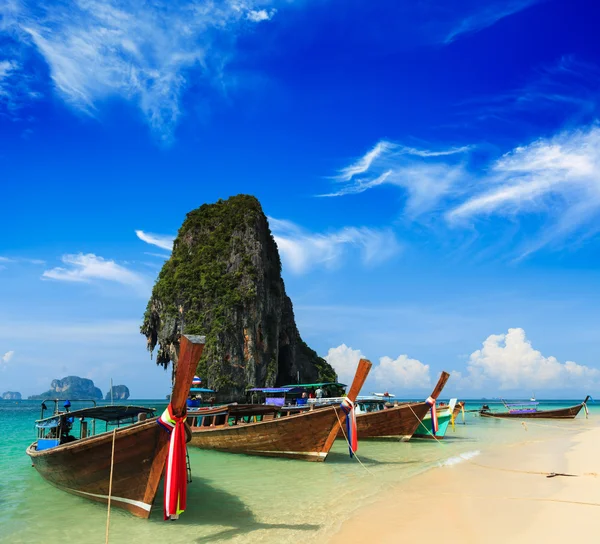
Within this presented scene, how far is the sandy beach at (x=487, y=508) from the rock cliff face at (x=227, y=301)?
33.2 meters

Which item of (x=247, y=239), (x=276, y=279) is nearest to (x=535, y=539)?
(x=247, y=239)

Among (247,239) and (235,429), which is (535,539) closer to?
(235,429)

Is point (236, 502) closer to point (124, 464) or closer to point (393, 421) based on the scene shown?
point (124, 464)

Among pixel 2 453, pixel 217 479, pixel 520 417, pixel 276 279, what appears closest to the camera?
pixel 217 479

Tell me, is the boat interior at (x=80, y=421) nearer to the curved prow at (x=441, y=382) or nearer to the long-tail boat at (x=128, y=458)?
the long-tail boat at (x=128, y=458)

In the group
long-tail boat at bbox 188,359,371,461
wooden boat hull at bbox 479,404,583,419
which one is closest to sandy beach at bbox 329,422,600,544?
long-tail boat at bbox 188,359,371,461

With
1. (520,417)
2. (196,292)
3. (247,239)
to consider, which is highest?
(247,239)

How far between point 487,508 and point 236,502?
504 centimetres

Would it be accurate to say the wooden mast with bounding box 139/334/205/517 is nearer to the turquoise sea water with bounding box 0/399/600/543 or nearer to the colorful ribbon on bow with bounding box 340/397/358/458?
the turquoise sea water with bounding box 0/399/600/543

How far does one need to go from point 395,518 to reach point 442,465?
6878 mm

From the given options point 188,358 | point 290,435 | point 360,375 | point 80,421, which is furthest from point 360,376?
point 80,421

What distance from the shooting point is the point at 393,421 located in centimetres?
1969

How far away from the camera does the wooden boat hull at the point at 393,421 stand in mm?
19359

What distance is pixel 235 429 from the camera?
15438 millimetres
